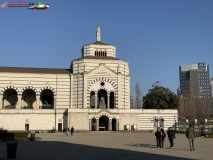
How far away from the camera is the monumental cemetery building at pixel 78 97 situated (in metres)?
53.0

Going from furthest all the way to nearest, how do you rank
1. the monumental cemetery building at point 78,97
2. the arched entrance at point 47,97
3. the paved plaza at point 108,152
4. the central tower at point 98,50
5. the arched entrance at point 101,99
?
the arched entrance at point 47,97 → the central tower at point 98,50 → the arched entrance at point 101,99 → the monumental cemetery building at point 78,97 → the paved plaza at point 108,152

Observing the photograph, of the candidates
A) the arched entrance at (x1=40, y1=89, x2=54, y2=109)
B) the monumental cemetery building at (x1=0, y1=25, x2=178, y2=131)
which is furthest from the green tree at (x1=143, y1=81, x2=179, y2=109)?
the arched entrance at (x1=40, y1=89, x2=54, y2=109)

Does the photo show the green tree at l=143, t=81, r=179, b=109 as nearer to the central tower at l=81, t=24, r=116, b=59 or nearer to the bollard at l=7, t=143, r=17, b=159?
the central tower at l=81, t=24, r=116, b=59

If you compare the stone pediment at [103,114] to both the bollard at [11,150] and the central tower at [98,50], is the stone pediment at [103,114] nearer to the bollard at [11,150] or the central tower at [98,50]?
the central tower at [98,50]

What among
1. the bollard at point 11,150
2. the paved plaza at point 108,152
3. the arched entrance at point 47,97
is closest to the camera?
the bollard at point 11,150

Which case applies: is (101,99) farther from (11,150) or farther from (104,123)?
(11,150)

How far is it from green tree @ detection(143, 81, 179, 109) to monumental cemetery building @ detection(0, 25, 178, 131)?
818cm

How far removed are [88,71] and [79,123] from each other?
11849 mm

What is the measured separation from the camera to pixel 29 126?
53125mm

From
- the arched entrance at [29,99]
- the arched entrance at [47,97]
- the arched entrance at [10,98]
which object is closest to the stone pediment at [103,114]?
the arched entrance at [47,97]

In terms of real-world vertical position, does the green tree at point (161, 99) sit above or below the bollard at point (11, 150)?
above

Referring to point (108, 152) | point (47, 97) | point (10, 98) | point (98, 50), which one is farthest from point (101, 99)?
point (108, 152)

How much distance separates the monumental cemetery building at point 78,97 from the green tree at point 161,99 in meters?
8.18

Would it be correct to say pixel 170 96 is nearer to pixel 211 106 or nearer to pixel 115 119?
pixel 115 119
